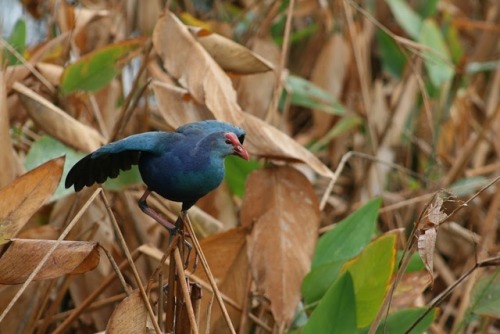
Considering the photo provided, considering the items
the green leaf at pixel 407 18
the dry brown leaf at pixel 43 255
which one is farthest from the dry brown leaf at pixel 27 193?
the green leaf at pixel 407 18

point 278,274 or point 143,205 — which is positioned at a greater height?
point 143,205

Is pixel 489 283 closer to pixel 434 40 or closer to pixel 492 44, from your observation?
pixel 434 40

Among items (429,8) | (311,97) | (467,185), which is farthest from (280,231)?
(429,8)

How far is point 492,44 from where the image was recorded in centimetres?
288

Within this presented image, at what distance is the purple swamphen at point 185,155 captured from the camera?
1.00 meters

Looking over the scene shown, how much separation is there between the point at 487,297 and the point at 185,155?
0.67 meters

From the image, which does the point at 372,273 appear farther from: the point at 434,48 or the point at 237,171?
the point at 434,48

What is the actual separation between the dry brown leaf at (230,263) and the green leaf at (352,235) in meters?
0.14

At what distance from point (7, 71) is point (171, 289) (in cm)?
62

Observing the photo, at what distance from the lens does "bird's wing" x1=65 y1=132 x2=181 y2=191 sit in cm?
102

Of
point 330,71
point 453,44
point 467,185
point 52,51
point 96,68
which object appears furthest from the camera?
point 453,44

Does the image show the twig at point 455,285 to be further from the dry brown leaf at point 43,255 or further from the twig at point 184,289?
the dry brown leaf at point 43,255

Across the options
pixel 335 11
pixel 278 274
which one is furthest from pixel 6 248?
pixel 335 11

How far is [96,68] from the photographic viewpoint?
1739 millimetres
